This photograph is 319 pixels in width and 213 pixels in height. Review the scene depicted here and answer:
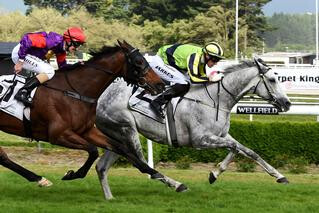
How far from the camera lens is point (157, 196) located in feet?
27.3

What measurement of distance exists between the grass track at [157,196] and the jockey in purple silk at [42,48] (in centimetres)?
123

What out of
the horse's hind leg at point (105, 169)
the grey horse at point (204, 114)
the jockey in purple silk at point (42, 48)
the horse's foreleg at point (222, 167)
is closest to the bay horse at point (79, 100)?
the jockey in purple silk at point (42, 48)

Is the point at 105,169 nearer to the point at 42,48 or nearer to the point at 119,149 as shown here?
the point at 119,149

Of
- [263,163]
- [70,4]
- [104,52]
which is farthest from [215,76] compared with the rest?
[70,4]

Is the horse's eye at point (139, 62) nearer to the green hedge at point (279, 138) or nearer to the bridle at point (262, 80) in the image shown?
the bridle at point (262, 80)

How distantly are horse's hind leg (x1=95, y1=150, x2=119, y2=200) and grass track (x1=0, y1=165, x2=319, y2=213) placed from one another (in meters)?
0.11

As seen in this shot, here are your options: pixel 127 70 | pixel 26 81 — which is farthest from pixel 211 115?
pixel 26 81

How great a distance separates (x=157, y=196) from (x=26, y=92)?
181 centimetres

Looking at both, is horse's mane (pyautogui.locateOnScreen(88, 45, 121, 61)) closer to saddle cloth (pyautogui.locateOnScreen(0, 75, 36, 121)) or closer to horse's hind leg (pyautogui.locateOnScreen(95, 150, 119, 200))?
saddle cloth (pyautogui.locateOnScreen(0, 75, 36, 121))

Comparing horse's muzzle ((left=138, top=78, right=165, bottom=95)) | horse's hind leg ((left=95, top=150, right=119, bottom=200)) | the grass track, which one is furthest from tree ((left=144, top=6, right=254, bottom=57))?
horse's muzzle ((left=138, top=78, right=165, bottom=95))

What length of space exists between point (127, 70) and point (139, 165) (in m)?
1.00

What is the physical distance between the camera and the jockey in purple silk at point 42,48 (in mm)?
7945

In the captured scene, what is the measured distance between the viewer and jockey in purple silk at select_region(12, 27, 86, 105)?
7.95 m

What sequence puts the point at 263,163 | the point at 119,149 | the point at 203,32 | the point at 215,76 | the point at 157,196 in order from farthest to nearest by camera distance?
1. the point at 203,32
2. the point at 215,76
3. the point at 263,163
4. the point at 157,196
5. the point at 119,149
